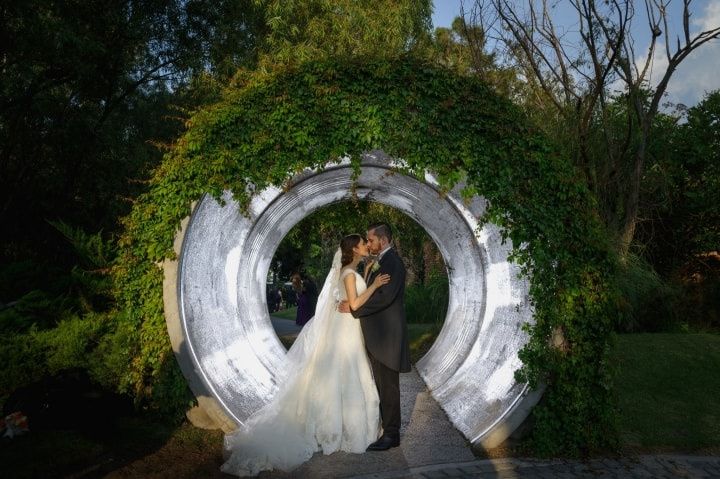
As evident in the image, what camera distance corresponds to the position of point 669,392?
30.9ft

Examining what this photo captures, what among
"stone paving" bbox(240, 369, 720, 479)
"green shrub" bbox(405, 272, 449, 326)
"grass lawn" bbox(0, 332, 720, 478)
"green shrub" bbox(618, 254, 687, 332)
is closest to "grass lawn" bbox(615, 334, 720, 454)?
"grass lawn" bbox(0, 332, 720, 478)

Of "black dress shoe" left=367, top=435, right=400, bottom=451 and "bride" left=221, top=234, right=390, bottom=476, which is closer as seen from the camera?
"bride" left=221, top=234, right=390, bottom=476

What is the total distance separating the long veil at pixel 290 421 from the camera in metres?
6.15

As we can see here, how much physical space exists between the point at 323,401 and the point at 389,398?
69 centimetres

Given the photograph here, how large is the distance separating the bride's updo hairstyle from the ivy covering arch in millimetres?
1243

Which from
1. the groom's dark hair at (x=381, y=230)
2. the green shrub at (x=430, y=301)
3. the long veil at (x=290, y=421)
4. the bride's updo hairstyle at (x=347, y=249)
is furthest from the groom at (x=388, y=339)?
the green shrub at (x=430, y=301)

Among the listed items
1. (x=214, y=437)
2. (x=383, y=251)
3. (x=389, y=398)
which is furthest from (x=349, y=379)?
(x=214, y=437)

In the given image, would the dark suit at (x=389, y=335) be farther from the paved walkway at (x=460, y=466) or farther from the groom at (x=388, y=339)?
the paved walkway at (x=460, y=466)

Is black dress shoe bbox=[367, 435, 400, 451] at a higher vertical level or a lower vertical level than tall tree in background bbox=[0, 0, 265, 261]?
lower

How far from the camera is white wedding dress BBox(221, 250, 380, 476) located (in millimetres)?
6539

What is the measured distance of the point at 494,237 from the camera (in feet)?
26.0

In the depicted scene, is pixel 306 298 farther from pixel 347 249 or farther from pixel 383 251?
pixel 383 251

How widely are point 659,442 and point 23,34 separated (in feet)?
37.3

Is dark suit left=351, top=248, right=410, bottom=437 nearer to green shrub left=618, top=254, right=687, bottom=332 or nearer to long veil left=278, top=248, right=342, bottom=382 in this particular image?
long veil left=278, top=248, right=342, bottom=382
